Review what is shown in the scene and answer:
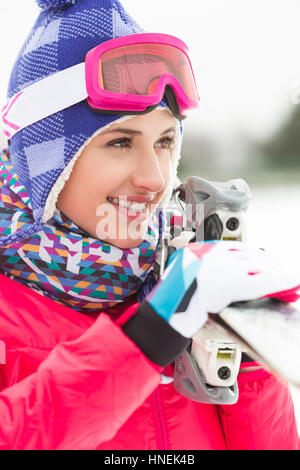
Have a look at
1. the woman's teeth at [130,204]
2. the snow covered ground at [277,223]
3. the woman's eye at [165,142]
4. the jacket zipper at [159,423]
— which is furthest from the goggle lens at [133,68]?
the snow covered ground at [277,223]

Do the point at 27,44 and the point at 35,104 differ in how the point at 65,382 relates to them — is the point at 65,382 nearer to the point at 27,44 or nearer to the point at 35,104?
the point at 35,104

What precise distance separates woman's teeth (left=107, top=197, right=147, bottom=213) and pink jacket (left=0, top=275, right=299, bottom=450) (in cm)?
26

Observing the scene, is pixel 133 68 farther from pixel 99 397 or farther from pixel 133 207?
pixel 99 397

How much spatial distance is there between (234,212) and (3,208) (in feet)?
1.72

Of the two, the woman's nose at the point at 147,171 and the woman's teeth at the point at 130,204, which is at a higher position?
the woman's nose at the point at 147,171

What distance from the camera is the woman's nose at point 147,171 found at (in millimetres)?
878

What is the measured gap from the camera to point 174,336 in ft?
1.90

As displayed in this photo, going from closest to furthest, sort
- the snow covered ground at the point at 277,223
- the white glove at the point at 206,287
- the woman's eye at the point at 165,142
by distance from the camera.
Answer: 1. the white glove at the point at 206,287
2. the woman's eye at the point at 165,142
3. the snow covered ground at the point at 277,223

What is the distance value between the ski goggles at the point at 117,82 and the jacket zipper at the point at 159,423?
0.59 m

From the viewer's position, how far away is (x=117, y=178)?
871 mm

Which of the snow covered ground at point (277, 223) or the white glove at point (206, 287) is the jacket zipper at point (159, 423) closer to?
the white glove at point (206, 287)

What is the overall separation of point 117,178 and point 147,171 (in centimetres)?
7

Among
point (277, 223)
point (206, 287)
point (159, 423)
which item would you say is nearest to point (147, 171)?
point (206, 287)

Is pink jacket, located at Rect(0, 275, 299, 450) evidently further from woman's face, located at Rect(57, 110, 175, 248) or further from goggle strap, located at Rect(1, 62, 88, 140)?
goggle strap, located at Rect(1, 62, 88, 140)
